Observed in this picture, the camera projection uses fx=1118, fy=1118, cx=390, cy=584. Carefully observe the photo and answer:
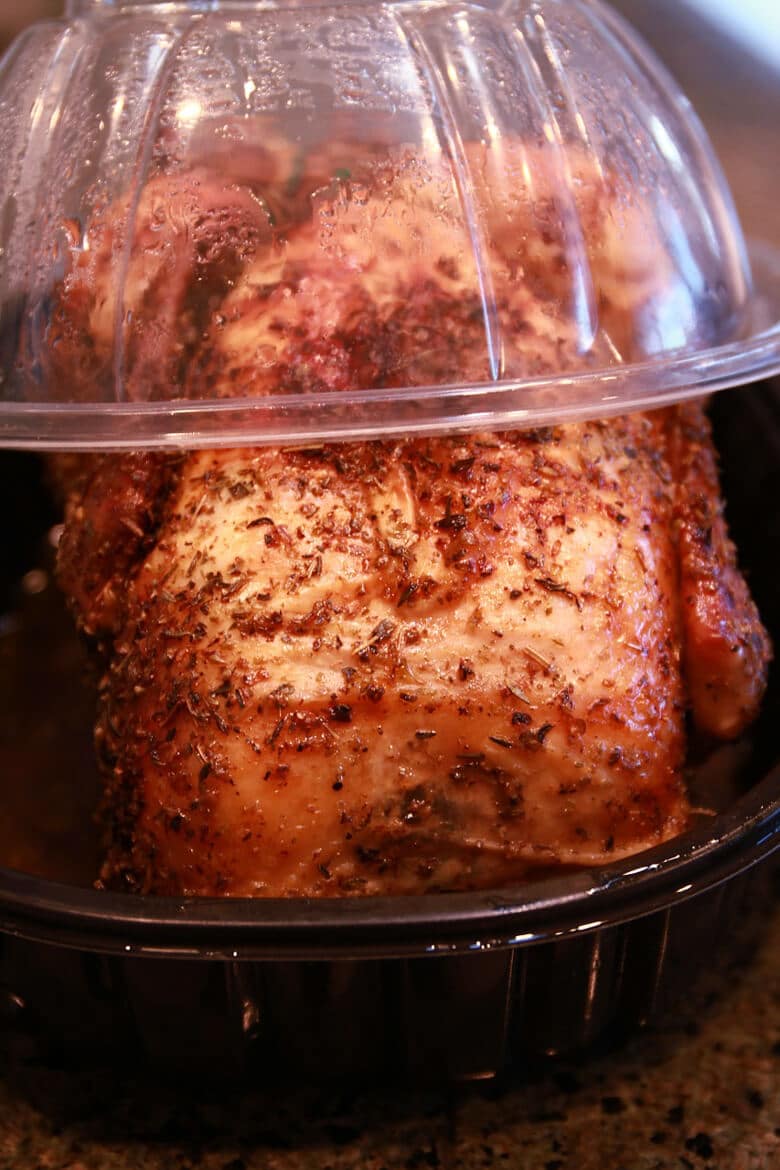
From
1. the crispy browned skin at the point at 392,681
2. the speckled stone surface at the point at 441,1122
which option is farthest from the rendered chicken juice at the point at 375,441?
the speckled stone surface at the point at 441,1122

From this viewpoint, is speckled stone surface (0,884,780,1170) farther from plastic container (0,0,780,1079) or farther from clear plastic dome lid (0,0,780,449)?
clear plastic dome lid (0,0,780,449)

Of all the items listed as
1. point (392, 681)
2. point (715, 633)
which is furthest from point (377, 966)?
point (715, 633)

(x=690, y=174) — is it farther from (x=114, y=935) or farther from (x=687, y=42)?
(x=687, y=42)

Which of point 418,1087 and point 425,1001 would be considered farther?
point 418,1087

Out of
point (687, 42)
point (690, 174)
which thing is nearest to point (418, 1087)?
point (690, 174)

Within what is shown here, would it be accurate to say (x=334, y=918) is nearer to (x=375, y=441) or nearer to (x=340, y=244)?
(x=375, y=441)

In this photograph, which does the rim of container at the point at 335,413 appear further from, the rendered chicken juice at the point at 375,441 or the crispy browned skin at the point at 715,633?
the crispy browned skin at the point at 715,633
